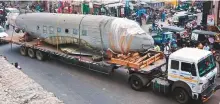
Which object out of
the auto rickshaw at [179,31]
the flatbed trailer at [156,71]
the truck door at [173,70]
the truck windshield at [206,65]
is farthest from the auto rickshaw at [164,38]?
the truck door at [173,70]

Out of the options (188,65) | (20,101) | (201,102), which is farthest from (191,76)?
(20,101)

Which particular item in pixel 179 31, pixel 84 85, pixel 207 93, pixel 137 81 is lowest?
pixel 84 85

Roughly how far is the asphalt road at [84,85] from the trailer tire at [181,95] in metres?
0.33

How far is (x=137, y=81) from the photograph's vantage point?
13.0 metres

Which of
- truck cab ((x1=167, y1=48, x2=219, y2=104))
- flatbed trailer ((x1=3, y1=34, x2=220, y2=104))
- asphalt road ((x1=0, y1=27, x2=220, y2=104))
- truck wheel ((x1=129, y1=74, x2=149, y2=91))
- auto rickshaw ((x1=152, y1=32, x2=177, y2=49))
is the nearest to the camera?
truck cab ((x1=167, y1=48, x2=219, y2=104))

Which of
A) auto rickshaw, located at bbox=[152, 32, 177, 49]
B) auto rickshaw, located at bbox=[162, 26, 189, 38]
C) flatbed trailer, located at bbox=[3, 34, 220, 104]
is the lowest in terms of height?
flatbed trailer, located at bbox=[3, 34, 220, 104]

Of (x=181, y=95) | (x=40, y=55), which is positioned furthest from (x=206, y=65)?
(x=40, y=55)

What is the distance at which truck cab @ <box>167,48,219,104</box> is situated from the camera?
11.0m

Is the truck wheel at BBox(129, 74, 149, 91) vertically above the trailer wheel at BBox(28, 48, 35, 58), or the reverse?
the trailer wheel at BBox(28, 48, 35, 58)

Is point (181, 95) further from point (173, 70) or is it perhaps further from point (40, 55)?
point (40, 55)

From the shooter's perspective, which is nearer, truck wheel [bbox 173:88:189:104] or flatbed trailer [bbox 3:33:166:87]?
truck wheel [bbox 173:88:189:104]

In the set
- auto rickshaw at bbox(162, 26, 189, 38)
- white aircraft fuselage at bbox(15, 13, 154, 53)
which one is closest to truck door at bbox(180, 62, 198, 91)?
white aircraft fuselage at bbox(15, 13, 154, 53)

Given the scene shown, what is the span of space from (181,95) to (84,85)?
4.70 metres

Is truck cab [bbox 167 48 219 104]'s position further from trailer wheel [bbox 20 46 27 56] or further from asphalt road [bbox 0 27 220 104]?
trailer wheel [bbox 20 46 27 56]
